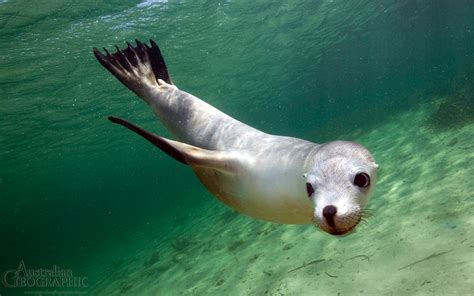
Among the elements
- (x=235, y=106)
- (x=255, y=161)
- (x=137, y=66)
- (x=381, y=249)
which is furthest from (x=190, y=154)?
(x=235, y=106)

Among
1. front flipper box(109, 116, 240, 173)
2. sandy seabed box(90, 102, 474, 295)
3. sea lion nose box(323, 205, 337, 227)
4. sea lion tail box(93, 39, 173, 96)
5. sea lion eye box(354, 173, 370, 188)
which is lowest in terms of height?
sandy seabed box(90, 102, 474, 295)

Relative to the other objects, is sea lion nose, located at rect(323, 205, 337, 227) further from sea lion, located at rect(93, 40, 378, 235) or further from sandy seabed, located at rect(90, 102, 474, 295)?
sandy seabed, located at rect(90, 102, 474, 295)

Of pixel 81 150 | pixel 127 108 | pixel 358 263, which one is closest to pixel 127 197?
pixel 81 150

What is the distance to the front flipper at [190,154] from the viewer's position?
2.62 metres

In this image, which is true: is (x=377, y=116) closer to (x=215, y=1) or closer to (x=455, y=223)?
(x=215, y=1)

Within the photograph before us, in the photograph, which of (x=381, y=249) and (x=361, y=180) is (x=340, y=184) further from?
(x=381, y=249)

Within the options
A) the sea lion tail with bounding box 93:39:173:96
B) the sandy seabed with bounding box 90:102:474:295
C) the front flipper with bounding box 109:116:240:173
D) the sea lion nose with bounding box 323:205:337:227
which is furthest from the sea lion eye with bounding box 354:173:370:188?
the sea lion tail with bounding box 93:39:173:96

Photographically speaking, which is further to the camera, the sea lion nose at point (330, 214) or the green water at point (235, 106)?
the green water at point (235, 106)

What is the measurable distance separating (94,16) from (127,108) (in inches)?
374

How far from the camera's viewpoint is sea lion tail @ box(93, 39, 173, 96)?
176 inches

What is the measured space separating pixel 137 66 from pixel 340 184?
3433mm

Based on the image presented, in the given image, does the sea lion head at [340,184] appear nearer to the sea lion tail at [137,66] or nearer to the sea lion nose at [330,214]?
the sea lion nose at [330,214]

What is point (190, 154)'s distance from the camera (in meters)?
2.70

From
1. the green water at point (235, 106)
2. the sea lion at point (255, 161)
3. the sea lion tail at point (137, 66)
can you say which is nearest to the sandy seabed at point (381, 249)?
the green water at point (235, 106)
